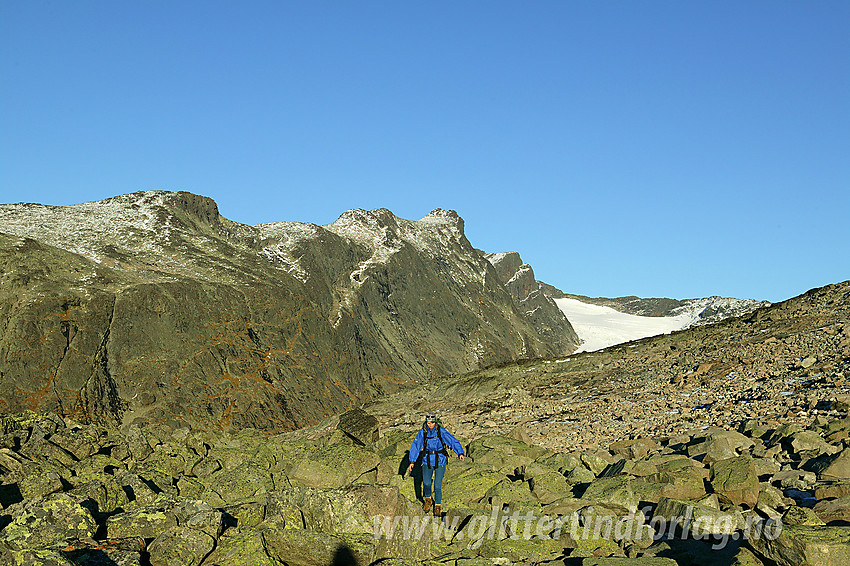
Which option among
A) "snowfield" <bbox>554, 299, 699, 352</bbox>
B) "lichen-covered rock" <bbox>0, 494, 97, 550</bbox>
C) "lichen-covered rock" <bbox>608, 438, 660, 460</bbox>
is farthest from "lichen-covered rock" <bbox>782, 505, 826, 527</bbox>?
"snowfield" <bbox>554, 299, 699, 352</bbox>

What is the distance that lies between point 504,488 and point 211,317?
146 feet

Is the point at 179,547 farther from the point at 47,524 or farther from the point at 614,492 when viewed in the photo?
the point at 614,492

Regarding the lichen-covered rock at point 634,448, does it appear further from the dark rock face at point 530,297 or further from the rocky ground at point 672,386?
the dark rock face at point 530,297

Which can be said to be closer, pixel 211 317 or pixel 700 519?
pixel 700 519

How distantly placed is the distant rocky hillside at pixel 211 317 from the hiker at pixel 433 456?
3536 centimetres

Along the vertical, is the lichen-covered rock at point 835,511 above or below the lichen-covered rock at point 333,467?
below

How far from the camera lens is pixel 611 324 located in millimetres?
164625

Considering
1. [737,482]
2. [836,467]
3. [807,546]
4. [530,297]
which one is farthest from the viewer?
[530,297]

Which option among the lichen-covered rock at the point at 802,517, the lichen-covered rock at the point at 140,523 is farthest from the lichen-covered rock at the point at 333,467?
the lichen-covered rock at the point at 802,517

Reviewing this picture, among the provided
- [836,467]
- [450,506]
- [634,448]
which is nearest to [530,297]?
[634,448]

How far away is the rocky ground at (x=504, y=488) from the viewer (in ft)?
30.4

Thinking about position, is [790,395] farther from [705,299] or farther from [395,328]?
[705,299]

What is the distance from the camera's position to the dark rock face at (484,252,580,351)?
5308 inches

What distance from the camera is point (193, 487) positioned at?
47.3ft
